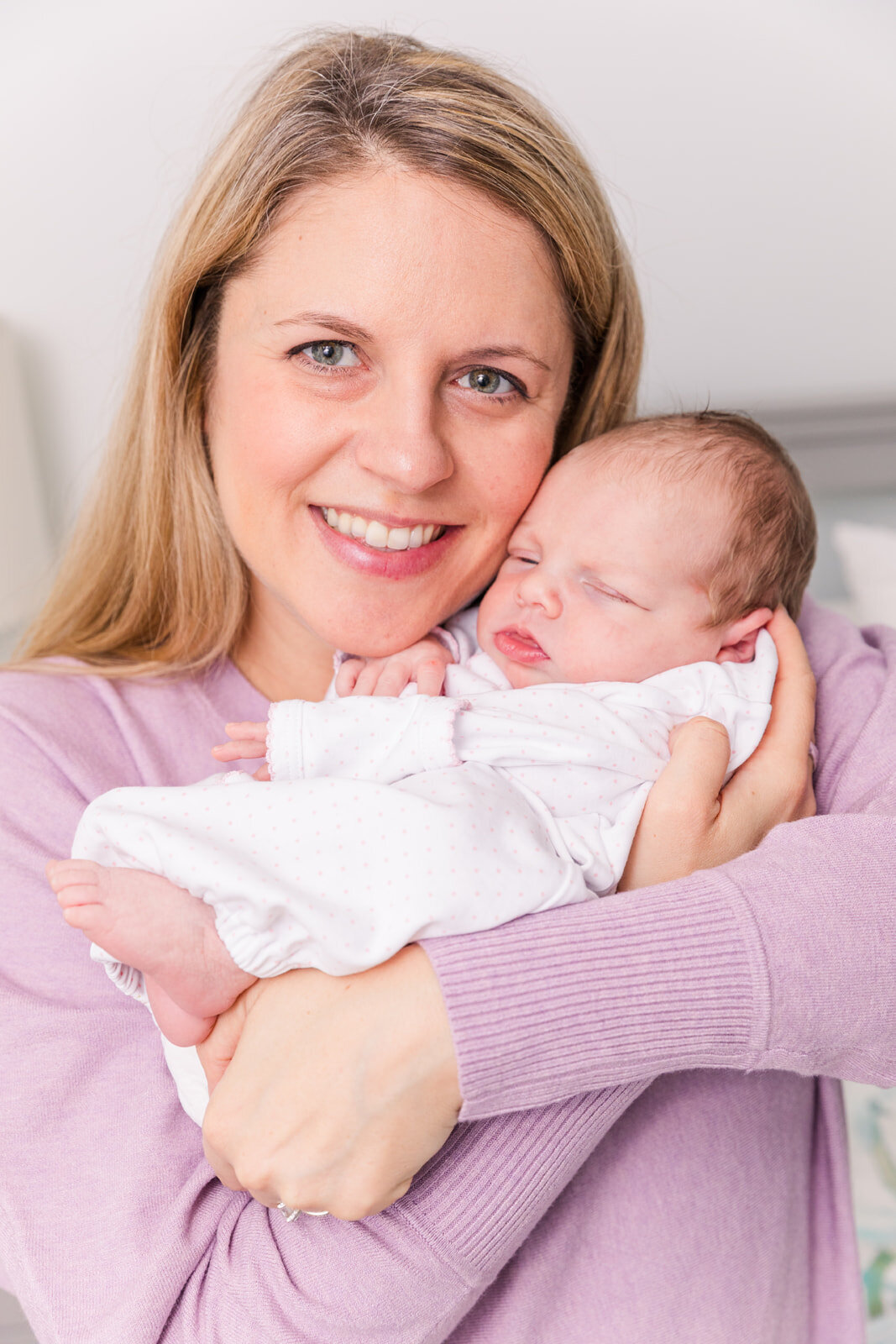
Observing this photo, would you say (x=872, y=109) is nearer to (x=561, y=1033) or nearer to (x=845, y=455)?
(x=845, y=455)

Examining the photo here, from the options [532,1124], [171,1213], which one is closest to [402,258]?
[532,1124]

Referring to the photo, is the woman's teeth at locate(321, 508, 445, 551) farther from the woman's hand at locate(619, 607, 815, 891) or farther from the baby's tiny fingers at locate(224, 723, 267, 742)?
the woman's hand at locate(619, 607, 815, 891)

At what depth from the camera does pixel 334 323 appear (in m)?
1.32

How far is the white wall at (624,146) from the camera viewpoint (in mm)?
2164

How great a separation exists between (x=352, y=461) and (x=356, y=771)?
0.42 metres

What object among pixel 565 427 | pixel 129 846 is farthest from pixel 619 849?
pixel 565 427

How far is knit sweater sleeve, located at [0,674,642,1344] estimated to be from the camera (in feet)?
3.33

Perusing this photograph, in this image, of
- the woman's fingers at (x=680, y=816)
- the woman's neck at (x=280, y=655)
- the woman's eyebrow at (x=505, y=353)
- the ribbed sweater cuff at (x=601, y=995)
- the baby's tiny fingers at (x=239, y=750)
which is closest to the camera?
the ribbed sweater cuff at (x=601, y=995)

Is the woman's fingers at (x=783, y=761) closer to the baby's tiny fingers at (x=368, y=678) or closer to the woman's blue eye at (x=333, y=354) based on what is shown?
the baby's tiny fingers at (x=368, y=678)

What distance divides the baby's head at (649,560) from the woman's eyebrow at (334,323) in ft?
1.13

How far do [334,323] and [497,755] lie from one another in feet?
1.83

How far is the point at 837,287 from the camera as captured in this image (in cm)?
236

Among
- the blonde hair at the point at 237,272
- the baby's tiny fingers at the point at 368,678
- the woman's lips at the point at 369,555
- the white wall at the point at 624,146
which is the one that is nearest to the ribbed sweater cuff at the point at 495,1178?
the baby's tiny fingers at the point at 368,678

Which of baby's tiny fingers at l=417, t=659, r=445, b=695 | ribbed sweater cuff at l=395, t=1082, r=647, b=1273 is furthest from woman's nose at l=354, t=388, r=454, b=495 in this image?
ribbed sweater cuff at l=395, t=1082, r=647, b=1273
